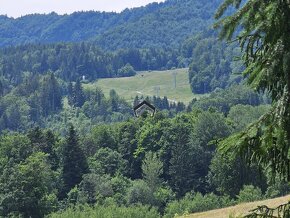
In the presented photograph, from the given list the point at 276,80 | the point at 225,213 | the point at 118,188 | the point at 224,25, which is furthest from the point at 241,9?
the point at 118,188

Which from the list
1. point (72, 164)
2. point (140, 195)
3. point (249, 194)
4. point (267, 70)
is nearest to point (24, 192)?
point (140, 195)

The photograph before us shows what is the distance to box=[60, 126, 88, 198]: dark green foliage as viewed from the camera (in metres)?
105

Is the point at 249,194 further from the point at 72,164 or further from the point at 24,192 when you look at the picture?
the point at 72,164

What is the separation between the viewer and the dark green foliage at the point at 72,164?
105 m

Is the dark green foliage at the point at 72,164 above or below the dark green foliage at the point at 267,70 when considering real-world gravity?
below

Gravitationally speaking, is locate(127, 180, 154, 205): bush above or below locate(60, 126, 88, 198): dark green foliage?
below

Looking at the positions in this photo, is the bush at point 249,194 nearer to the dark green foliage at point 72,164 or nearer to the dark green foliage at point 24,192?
the dark green foliage at point 24,192

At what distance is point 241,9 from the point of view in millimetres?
8523

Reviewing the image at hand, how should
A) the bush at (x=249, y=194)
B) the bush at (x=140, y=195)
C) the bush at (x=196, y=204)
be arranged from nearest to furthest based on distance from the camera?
1. the bush at (x=249, y=194)
2. the bush at (x=196, y=204)
3. the bush at (x=140, y=195)

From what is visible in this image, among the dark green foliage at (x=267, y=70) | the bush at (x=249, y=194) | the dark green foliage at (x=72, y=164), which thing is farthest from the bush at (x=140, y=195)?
the dark green foliage at (x=267, y=70)

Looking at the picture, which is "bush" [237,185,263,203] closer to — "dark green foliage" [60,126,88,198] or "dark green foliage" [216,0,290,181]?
"dark green foliage" [60,126,88,198]

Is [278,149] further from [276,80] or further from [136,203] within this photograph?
[136,203]

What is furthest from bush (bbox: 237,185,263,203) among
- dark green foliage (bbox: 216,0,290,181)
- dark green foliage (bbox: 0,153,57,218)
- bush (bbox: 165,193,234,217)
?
dark green foliage (bbox: 216,0,290,181)

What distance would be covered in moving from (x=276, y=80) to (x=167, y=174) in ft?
331
